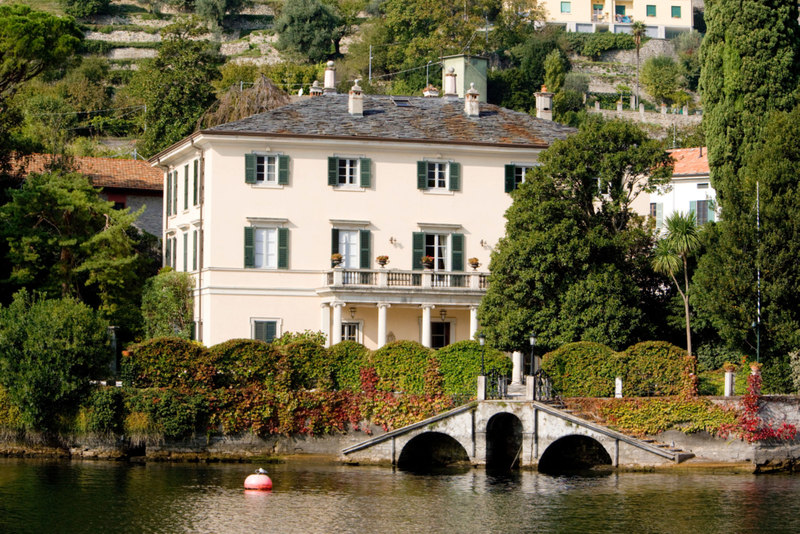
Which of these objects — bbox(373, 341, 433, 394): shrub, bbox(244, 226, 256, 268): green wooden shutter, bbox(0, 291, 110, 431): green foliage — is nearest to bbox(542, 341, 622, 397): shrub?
bbox(373, 341, 433, 394): shrub

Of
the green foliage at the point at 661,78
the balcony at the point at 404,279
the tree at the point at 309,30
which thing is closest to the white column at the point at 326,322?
the balcony at the point at 404,279

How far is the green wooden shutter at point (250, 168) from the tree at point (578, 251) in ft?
34.0

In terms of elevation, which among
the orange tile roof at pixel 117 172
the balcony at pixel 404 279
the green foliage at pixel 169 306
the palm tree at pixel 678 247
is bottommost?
the green foliage at pixel 169 306

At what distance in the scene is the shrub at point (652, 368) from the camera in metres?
41.7

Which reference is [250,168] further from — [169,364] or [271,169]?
[169,364]

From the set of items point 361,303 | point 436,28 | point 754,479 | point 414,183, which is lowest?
point 754,479

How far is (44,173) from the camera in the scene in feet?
174

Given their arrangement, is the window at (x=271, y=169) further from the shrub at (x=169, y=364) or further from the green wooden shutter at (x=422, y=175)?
the shrub at (x=169, y=364)

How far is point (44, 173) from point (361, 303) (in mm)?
15742

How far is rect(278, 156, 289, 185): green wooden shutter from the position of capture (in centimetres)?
4938

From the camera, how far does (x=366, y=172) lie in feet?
165

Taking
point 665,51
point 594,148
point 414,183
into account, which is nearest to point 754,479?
point 594,148

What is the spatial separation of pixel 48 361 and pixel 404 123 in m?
18.9

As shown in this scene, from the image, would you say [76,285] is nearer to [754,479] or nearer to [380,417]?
[380,417]
